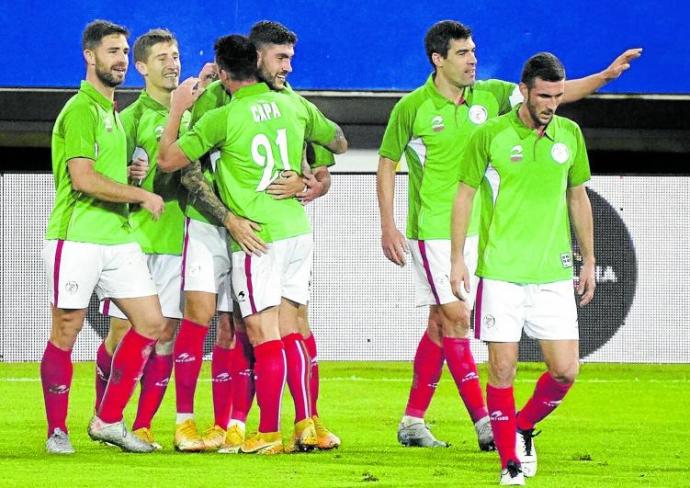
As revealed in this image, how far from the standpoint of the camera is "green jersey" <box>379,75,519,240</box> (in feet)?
24.0

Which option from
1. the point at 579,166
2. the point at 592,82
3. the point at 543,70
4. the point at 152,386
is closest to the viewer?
the point at 543,70

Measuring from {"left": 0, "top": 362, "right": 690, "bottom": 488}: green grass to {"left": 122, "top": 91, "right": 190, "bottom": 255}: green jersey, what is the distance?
103 centimetres

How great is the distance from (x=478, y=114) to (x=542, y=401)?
1.71m

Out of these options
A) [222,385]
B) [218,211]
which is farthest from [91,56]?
[222,385]

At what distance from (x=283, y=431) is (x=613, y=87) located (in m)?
6.10

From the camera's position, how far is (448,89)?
7.39 m

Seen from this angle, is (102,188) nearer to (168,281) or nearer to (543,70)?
(168,281)

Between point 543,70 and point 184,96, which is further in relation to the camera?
point 184,96

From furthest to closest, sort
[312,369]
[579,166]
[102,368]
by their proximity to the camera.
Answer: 1. [102,368]
2. [312,369]
3. [579,166]

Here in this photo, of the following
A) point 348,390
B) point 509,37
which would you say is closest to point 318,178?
point 348,390

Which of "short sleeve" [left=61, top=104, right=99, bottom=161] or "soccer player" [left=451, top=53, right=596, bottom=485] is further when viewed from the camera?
"short sleeve" [left=61, top=104, right=99, bottom=161]

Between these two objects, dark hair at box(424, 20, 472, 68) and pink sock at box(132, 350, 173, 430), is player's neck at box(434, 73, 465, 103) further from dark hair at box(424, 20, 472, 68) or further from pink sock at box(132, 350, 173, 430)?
pink sock at box(132, 350, 173, 430)

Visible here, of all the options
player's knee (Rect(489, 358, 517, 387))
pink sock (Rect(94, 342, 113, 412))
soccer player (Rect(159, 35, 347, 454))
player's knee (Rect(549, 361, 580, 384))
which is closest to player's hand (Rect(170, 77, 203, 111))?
soccer player (Rect(159, 35, 347, 454))

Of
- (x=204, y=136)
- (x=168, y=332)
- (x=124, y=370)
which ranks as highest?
(x=204, y=136)
